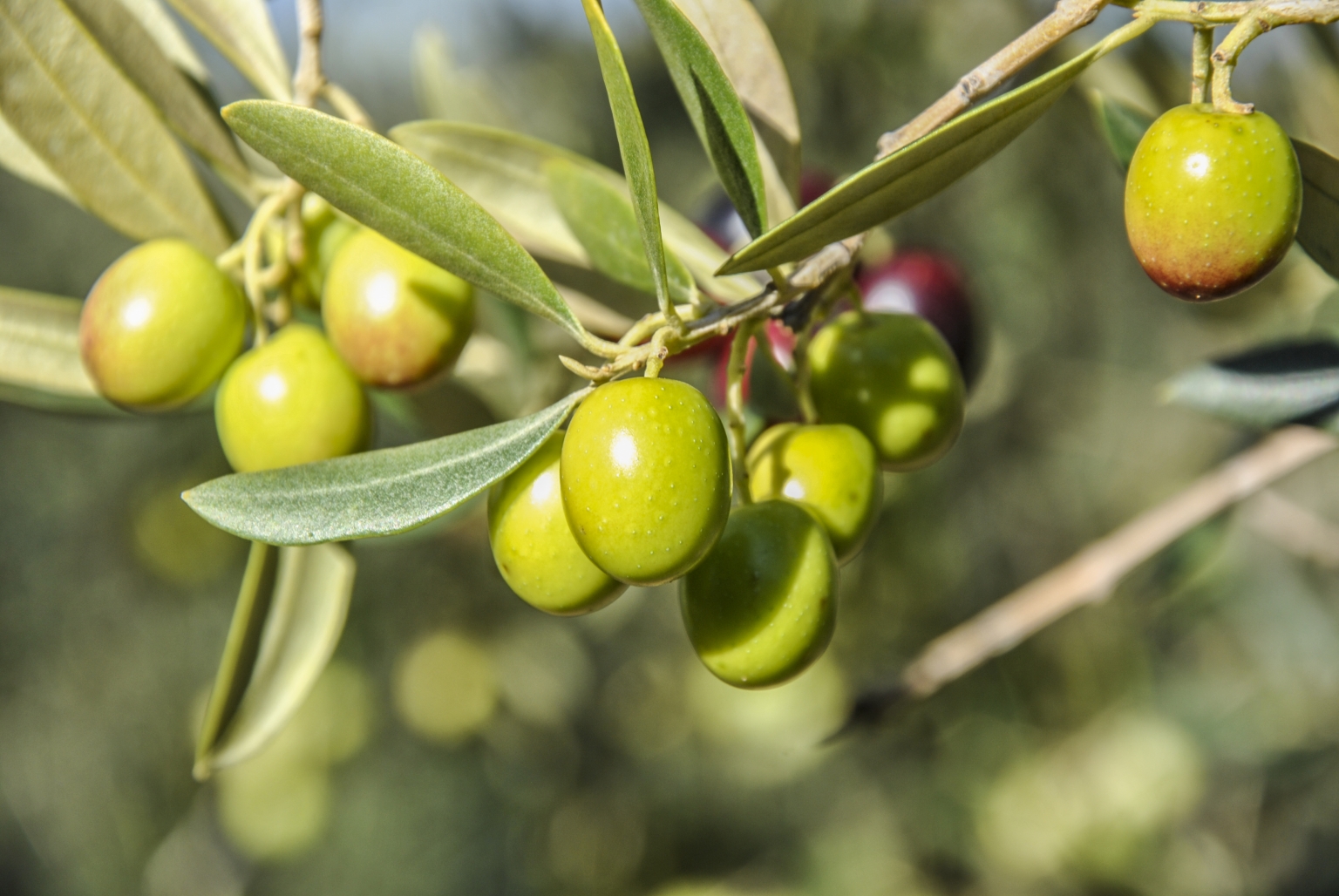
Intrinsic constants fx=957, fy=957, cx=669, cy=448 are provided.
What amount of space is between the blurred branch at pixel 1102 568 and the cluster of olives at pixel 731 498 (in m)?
0.57

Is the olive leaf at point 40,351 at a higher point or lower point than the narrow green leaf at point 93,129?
lower

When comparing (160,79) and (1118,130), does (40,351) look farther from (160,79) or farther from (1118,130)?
(1118,130)

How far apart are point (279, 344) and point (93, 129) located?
288 millimetres

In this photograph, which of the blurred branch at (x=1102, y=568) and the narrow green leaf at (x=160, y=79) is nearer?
the narrow green leaf at (x=160, y=79)

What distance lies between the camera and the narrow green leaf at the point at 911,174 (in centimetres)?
50

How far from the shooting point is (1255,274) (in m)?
0.58

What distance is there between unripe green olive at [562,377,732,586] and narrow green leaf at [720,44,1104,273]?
0.32 feet

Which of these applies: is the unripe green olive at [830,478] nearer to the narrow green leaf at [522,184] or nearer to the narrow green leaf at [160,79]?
the narrow green leaf at [522,184]

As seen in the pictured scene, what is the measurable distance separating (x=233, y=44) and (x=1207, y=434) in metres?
3.07

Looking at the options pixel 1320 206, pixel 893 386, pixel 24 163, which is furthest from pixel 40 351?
pixel 1320 206

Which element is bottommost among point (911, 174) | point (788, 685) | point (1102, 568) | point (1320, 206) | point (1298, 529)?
point (788, 685)

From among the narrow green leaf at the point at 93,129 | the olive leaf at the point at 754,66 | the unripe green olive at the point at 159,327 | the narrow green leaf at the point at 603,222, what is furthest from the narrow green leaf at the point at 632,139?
the narrow green leaf at the point at 93,129

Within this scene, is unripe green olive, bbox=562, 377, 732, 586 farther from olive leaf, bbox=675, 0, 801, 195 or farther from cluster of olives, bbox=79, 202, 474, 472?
olive leaf, bbox=675, 0, 801, 195

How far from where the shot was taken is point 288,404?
78 centimetres
